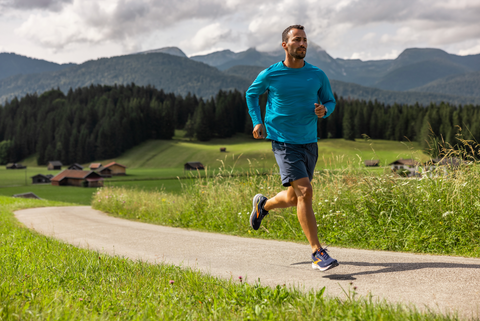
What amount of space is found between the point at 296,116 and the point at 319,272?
69.7 inches

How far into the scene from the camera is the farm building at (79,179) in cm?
6688

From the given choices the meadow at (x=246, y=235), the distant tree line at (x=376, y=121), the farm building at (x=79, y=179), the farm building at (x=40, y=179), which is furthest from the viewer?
the distant tree line at (x=376, y=121)

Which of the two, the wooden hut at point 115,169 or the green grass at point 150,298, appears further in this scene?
the wooden hut at point 115,169

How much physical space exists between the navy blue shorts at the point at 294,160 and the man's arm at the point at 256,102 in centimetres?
26

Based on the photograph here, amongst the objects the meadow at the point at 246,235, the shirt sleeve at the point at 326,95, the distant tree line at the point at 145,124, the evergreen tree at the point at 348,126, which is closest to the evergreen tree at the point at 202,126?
the distant tree line at the point at 145,124

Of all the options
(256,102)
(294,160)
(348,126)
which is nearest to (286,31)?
(256,102)

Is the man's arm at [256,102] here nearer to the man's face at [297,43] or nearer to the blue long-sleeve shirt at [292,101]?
the blue long-sleeve shirt at [292,101]

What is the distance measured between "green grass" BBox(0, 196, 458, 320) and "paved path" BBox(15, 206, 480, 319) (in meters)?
0.34

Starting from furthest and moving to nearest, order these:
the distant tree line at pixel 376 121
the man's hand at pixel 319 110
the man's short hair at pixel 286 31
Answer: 1. the distant tree line at pixel 376 121
2. the man's short hair at pixel 286 31
3. the man's hand at pixel 319 110

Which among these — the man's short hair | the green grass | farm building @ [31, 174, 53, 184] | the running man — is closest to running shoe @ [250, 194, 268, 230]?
the running man

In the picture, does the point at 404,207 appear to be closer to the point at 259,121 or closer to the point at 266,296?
the point at 259,121

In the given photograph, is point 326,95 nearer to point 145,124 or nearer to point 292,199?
point 292,199

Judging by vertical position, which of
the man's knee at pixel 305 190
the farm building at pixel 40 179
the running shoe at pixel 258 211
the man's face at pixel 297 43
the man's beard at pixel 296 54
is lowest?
the farm building at pixel 40 179

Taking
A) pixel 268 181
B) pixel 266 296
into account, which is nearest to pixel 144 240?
pixel 268 181
